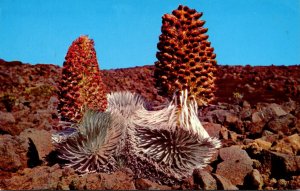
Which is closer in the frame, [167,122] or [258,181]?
[167,122]

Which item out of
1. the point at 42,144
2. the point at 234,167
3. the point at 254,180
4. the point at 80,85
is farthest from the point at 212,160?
the point at 42,144

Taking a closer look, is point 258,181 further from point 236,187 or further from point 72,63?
point 72,63

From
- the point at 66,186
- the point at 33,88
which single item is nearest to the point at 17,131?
the point at 66,186

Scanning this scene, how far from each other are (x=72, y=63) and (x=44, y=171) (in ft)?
2.95

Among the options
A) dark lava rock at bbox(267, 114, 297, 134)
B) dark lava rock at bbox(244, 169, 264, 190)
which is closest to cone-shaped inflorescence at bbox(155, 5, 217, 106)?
dark lava rock at bbox(244, 169, 264, 190)

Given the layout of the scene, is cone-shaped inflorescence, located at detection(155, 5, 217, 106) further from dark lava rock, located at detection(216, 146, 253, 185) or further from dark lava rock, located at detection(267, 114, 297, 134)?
dark lava rock, located at detection(267, 114, 297, 134)

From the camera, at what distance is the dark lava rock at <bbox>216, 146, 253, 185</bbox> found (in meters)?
4.04

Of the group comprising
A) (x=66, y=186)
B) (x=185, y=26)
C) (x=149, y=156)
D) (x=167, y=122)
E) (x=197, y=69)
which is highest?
(x=185, y=26)

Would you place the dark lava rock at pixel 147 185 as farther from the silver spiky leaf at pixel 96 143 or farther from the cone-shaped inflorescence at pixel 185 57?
the cone-shaped inflorescence at pixel 185 57

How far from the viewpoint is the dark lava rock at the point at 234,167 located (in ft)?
13.3

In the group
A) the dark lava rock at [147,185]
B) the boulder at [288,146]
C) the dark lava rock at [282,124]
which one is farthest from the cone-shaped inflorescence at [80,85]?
the dark lava rock at [282,124]

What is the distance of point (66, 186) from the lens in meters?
3.74

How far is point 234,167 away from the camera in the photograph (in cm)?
409

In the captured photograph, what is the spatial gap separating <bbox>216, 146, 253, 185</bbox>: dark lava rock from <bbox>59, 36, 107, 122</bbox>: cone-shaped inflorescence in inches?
42.4
